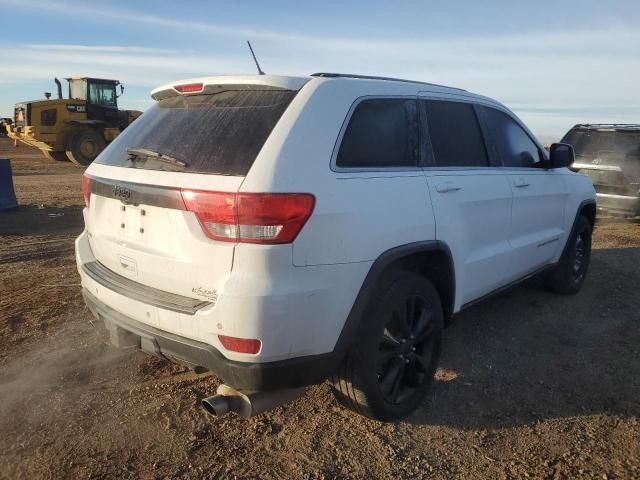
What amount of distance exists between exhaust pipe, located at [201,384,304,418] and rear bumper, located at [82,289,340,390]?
0.15 m

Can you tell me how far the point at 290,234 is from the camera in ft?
7.92

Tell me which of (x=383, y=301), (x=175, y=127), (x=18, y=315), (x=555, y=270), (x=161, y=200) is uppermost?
(x=175, y=127)

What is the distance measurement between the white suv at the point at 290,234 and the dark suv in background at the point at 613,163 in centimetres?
687

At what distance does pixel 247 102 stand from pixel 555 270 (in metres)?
3.76

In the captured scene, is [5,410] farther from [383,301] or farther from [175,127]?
[383,301]

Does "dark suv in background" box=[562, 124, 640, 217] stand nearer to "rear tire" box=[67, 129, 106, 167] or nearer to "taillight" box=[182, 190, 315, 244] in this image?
"taillight" box=[182, 190, 315, 244]

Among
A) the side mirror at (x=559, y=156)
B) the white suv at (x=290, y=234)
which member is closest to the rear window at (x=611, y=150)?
the side mirror at (x=559, y=156)

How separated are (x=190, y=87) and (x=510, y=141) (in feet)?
8.42

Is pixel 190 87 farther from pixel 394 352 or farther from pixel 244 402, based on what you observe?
pixel 394 352

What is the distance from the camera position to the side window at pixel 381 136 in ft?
9.27

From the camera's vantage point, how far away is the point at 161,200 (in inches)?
103

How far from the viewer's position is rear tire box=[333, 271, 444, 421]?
9.39 ft

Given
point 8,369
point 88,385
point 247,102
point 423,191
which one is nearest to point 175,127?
point 247,102

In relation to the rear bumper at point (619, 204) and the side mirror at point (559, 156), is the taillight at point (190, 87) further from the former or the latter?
the rear bumper at point (619, 204)
